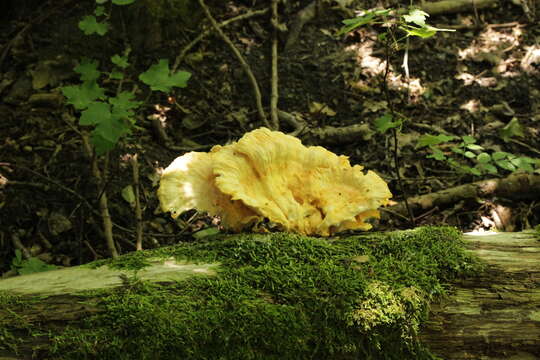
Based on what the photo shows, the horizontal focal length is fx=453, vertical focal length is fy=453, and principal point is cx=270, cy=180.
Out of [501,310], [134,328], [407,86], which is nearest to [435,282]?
[501,310]

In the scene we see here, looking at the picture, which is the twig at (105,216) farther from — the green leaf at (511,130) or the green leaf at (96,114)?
the green leaf at (511,130)

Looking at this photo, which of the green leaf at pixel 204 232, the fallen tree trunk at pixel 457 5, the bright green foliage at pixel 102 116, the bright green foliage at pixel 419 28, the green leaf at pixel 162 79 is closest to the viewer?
Result: the bright green foliage at pixel 419 28

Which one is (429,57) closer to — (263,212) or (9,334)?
(263,212)

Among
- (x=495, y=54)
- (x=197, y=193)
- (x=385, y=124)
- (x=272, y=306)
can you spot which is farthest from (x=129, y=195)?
(x=495, y=54)

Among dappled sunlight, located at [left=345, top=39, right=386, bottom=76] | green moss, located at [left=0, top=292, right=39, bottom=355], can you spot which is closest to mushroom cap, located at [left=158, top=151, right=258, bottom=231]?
green moss, located at [left=0, top=292, right=39, bottom=355]

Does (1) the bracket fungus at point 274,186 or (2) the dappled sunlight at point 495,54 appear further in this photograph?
(2) the dappled sunlight at point 495,54

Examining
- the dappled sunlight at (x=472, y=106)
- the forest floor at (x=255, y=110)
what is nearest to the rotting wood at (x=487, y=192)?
the forest floor at (x=255, y=110)

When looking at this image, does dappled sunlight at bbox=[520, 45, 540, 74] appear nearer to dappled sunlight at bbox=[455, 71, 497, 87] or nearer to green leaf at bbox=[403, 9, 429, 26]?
dappled sunlight at bbox=[455, 71, 497, 87]
